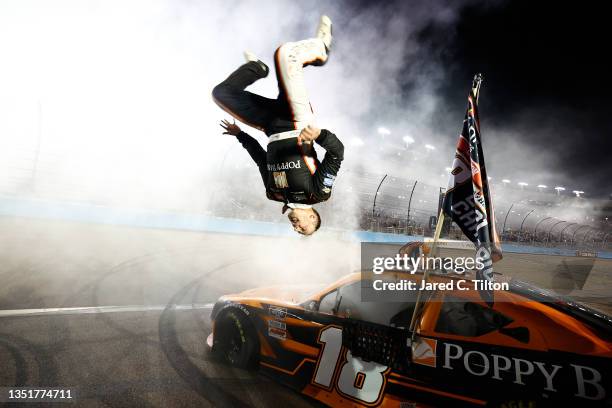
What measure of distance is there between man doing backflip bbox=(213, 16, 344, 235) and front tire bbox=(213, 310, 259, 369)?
1380 mm

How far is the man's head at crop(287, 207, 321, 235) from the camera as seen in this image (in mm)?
2924

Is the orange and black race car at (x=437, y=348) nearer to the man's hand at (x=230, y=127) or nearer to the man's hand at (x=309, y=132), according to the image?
the man's hand at (x=309, y=132)

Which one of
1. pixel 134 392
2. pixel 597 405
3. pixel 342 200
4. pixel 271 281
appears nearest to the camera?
pixel 597 405

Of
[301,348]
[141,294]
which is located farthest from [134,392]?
[141,294]

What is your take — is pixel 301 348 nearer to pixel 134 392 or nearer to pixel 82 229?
pixel 134 392

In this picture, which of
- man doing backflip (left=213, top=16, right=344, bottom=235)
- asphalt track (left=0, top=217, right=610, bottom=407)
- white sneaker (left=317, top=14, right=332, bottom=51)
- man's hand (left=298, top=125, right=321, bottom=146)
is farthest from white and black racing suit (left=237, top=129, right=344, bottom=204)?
asphalt track (left=0, top=217, right=610, bottom=407)

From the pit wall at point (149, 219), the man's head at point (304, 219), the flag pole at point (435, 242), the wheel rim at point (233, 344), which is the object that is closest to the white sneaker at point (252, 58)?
the man's head at point (304, 219)

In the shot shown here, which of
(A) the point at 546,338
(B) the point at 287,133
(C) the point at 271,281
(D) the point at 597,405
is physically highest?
(B) the point at 287,133

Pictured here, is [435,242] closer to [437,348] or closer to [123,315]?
[437,348]

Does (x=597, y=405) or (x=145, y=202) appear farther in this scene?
(x=145, y=202)

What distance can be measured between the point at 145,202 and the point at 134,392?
15.8 metres

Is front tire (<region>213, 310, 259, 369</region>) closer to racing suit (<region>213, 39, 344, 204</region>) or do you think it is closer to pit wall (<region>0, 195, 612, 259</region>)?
racing suit (<region>213, 39, 344, 204</region>)

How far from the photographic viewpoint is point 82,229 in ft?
38.0

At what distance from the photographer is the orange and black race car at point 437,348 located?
1.89m
